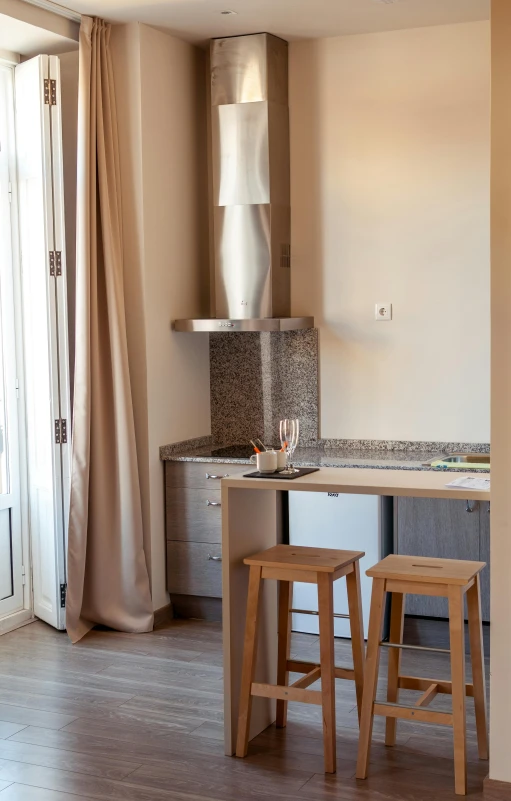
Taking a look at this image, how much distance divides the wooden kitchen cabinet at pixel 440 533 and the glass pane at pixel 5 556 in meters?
1.85

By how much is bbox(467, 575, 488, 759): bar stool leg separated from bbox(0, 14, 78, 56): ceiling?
2993 millimetres

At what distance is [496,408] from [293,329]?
206cm

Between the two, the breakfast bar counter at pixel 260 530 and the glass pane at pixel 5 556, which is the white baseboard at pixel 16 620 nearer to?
the glass pane at pixel 5 556

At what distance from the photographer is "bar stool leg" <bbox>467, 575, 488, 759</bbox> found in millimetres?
3135

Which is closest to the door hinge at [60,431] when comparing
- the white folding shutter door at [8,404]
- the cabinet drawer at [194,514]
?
the white folding shutter door at [8,404]

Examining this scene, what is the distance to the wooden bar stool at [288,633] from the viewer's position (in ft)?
10.2

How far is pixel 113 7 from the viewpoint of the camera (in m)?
4.27

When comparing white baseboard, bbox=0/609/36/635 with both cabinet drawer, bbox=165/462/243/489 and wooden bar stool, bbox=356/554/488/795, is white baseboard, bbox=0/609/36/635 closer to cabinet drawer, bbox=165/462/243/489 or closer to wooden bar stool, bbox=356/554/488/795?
cabinet drawer, bbox=165/462/243/489

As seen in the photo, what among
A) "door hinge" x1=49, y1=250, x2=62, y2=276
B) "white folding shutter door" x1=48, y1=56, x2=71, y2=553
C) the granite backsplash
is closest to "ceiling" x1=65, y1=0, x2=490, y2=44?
"white folding shutter door" x1=48, y1=56, x2=71, y2=553

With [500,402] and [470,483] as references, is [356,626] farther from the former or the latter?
Answer: [500,402]

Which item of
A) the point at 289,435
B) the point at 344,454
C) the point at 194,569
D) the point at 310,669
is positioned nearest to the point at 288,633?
the point at 310,669

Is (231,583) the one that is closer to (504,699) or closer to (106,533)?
(504,699)

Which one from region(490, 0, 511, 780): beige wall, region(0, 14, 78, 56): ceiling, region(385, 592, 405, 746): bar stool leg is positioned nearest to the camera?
region(490, 0, 511, 780): beige wall

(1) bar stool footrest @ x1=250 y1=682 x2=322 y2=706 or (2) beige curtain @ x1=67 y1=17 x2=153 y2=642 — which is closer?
(1) bar stool footrest @ x1=250 y1=682 x2=322 y2=706
